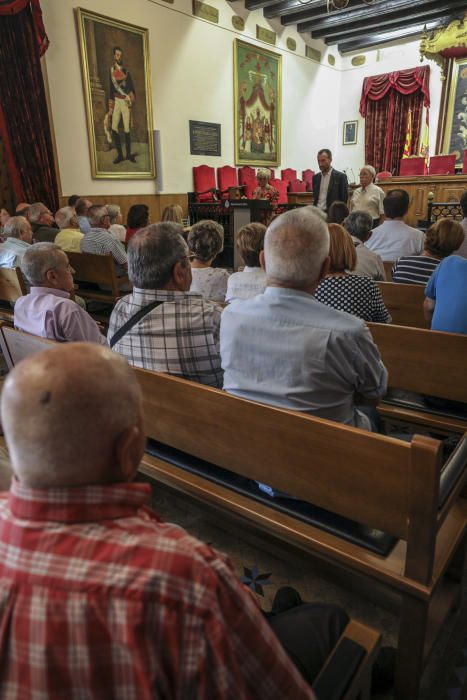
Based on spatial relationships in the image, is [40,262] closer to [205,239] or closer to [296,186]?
[205,239]

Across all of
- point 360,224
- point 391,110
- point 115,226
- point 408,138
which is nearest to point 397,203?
point 360,224

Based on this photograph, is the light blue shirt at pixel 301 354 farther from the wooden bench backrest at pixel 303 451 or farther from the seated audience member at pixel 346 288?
the seated audience member at pixel 346 288

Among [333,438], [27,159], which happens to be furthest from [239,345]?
[27,159]

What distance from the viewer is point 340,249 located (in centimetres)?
192

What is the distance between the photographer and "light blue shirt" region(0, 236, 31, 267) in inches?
137

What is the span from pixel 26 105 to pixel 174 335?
574 cm

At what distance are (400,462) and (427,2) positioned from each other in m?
9.98

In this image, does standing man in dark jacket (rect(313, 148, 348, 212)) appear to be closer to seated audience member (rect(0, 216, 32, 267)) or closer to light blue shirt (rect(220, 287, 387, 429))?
seated audience member (rect(0, 216, 32, 267))

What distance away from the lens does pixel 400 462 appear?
0.94 meters

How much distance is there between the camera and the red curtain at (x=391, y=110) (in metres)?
10.0

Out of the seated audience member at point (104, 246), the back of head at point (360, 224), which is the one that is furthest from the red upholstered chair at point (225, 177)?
the back of head at point (360, 224)

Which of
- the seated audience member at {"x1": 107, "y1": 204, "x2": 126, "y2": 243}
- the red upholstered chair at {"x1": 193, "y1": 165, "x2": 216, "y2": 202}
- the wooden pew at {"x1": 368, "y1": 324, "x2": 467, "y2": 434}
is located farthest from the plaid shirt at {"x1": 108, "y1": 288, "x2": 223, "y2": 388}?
the red upholstered chair at {"x1": 193, "y1": 165, "x2": 216, "y2": 202}

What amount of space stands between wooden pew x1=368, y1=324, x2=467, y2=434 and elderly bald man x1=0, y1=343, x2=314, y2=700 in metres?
1.35

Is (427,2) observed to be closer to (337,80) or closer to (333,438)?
(337,80)
